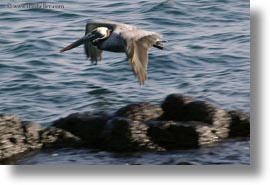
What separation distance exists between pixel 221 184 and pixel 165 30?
4.13ft

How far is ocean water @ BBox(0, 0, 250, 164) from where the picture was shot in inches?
286

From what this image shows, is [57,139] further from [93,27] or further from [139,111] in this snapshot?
[93,27]

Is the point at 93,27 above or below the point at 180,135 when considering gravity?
above

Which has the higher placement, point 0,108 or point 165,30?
point 165,30

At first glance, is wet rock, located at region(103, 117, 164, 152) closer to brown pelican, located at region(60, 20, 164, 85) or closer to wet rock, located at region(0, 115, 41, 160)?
brown pelican, located at region(60, 20, 164, 85)

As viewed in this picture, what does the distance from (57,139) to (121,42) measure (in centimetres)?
89

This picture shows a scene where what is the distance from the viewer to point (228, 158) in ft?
23.5

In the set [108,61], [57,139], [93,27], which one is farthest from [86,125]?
[93,27]

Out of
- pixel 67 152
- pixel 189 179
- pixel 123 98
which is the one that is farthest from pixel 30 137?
pixel 189 179

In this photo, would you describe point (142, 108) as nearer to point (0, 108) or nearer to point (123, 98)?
point (123, 98)

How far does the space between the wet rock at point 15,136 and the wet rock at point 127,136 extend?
22.3 inches

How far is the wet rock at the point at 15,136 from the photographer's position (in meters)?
7.23

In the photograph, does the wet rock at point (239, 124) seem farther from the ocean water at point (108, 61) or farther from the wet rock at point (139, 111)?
the wet rock at point (139, 111)

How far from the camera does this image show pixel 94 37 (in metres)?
7.33
